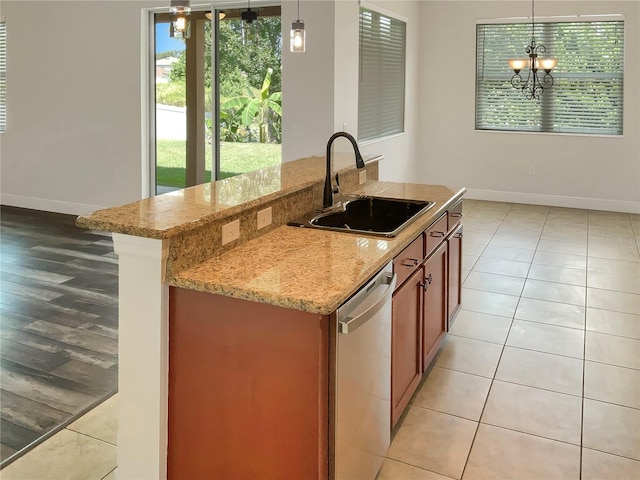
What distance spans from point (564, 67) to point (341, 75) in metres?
3.53

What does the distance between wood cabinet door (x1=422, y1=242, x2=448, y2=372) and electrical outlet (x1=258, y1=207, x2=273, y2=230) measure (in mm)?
771

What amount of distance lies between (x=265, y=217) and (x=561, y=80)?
6.38 metres

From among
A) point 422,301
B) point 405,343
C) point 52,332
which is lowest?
point 52,332

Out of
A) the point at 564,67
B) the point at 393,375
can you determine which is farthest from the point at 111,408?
the point at 564,67

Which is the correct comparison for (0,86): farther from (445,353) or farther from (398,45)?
(445,353)

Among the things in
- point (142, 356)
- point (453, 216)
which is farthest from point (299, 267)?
point (453, 216)

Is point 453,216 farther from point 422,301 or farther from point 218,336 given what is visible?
point 218,336

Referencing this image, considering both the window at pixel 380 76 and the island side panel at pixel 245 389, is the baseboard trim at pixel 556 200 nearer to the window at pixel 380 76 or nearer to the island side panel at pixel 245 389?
the window at pixel 380 76

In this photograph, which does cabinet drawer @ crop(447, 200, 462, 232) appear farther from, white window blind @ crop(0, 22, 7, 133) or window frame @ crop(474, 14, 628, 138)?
white window blind @ crop(0, 22, 7, 133)

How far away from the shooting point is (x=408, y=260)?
8.12ft

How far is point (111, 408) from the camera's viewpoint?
2768 millimetres

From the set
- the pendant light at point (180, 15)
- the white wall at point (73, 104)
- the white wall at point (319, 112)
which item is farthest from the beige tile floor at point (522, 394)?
the white wall at point (73, 104)

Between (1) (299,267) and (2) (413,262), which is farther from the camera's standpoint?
(2) (413,262)

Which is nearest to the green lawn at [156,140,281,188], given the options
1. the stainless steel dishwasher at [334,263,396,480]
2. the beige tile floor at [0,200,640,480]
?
the beige tile floor at [0,200,640,480]
